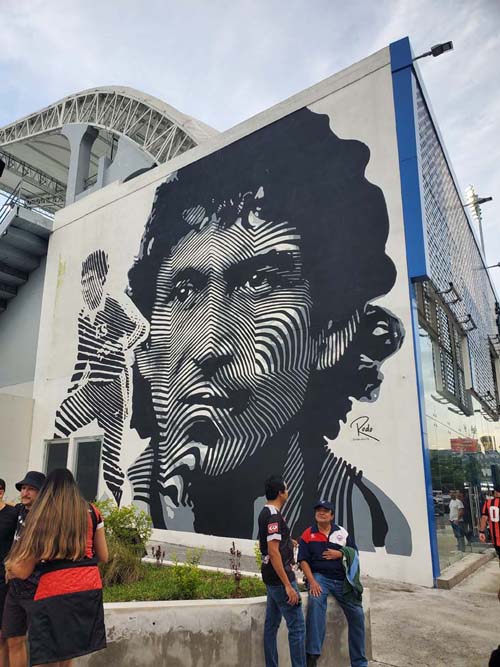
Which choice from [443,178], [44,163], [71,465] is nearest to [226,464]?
[71,465]

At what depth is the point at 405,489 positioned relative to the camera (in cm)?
851

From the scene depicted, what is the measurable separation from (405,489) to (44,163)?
100.0 ft

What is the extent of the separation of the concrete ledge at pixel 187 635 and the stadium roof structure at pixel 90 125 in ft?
62.2

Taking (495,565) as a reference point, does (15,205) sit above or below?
above

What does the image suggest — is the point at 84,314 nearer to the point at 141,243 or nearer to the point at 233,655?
the point at 141,243

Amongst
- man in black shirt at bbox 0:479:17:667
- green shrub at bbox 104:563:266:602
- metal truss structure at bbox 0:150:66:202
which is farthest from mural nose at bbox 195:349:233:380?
metal truss structure at bbox 0:150:66:202

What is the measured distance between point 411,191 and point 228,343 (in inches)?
199

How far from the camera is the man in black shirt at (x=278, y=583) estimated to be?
394 centimetres

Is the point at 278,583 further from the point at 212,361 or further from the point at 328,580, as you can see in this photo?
the point at 212,361

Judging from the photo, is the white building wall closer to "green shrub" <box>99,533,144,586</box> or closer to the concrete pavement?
the concrete pavement

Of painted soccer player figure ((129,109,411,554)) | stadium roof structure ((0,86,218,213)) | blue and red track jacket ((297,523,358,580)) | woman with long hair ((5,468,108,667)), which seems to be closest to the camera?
woman with long hair ((5,468,108,667))

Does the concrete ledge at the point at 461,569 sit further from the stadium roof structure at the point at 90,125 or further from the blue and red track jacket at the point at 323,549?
the stadium roof structure at the point at 90,125

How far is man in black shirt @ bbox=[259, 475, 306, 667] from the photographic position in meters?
3.94
